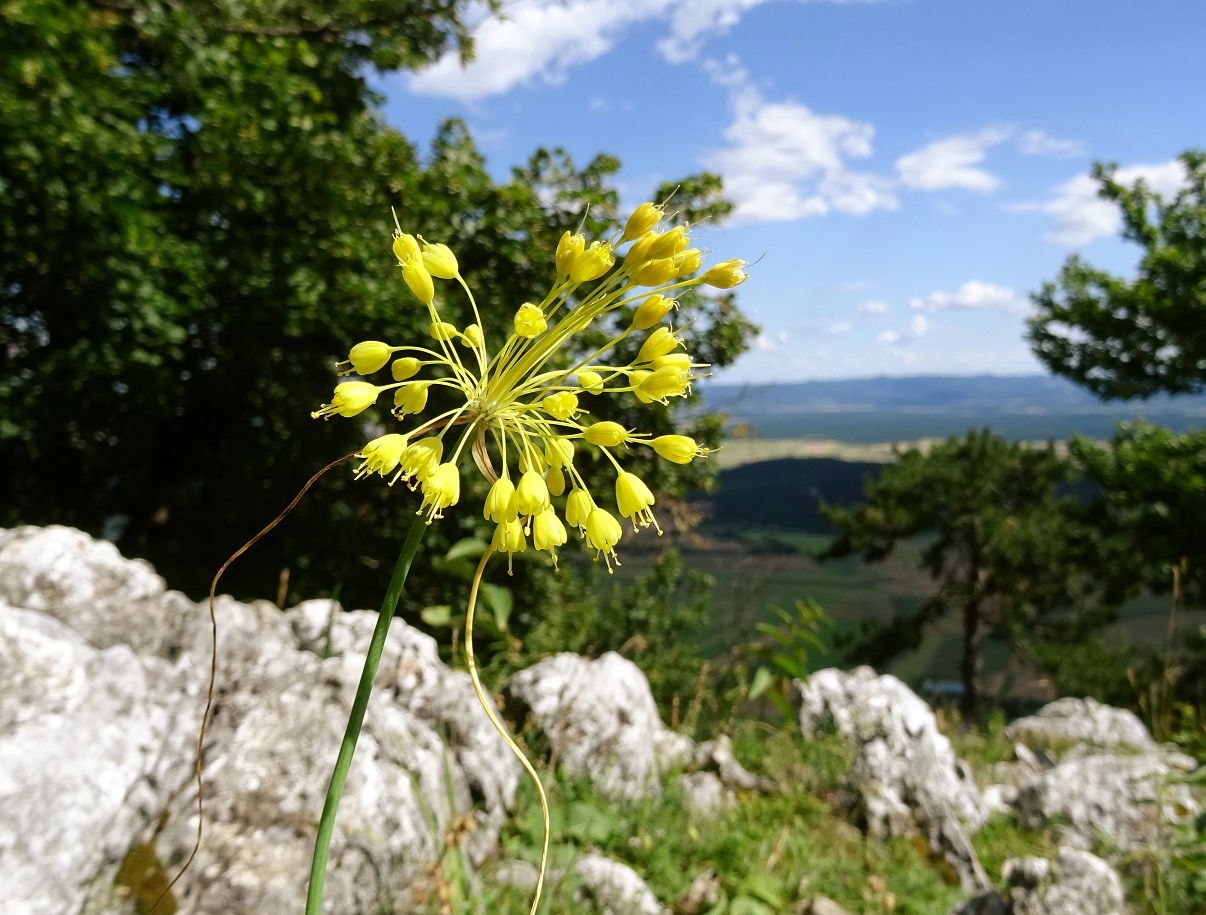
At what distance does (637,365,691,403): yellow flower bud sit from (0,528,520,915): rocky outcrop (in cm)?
196

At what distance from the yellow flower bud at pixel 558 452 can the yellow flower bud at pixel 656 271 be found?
1.15ft

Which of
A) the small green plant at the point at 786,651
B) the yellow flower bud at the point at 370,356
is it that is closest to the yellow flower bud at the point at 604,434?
the yellow flower bud at the point at 370,356

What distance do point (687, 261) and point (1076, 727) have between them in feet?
39.5

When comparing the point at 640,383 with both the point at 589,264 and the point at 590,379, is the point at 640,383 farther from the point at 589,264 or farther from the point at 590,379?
the point at 589,264

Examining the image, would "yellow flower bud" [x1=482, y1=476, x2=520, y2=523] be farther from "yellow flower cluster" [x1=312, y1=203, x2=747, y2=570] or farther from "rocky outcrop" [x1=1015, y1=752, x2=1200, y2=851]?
"rocky outcrop" [x1=1015, y1=752, x2=1200, y2=851]

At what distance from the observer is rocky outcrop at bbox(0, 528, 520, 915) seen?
2.80m

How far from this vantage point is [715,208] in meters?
7.69

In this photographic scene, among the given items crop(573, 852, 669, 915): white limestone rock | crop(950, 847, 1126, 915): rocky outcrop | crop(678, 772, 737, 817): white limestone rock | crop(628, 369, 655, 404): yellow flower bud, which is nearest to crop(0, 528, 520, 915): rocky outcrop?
crop(573, 852, 669, 915): white limestone rock

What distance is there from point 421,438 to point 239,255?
6508 millimetres

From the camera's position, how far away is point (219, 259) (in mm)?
7012

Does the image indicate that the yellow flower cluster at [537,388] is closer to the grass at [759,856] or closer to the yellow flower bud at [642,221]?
the yellow flower bud at [642,221]

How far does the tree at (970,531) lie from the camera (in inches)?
744

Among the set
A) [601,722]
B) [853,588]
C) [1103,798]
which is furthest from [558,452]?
[853,588]

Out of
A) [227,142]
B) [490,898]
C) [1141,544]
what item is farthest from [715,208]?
[1141,544]
